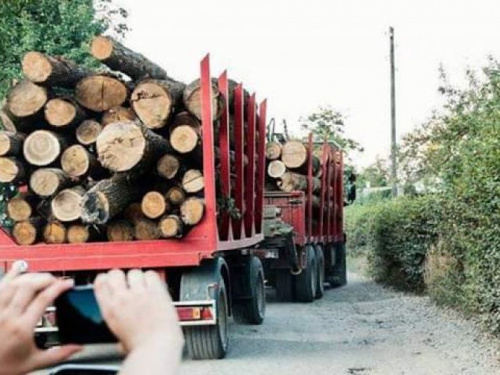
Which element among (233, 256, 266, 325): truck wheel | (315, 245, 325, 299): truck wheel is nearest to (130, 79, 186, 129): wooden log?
(233, 256, 266, 325): truck wheel

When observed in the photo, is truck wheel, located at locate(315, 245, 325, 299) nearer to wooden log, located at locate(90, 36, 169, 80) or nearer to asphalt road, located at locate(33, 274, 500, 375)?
asphalt road, located at locate(33, 274, 500, 375)

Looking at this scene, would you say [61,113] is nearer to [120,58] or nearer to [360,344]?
[120,58]

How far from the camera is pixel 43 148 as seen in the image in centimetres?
976

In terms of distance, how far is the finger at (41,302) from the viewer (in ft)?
4.15

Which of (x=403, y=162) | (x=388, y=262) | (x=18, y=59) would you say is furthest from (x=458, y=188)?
(x=403, y=162)

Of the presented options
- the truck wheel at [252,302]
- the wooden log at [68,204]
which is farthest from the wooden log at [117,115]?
the truck wheel at [252,302]

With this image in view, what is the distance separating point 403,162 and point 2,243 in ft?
62.6

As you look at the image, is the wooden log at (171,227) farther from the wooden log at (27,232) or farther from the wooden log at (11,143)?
the wooden log at (11,143)

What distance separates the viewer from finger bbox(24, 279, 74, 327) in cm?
126

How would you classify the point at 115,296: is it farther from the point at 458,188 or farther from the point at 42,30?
the point at 42,30

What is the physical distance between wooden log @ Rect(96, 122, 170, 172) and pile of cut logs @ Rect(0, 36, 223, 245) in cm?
17

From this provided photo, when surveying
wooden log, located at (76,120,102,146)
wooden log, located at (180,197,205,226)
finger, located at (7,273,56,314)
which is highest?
wooden log, located at (76,120,102,146)

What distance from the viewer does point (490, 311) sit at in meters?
10.5

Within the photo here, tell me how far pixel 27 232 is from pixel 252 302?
404 centimetres
